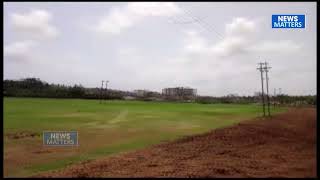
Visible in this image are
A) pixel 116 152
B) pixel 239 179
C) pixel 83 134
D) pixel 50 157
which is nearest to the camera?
pixel 239 179

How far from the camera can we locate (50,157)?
1616 centimetres

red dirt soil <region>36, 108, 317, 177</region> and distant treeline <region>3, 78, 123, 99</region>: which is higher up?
distant treeline <region>3, 78, 123, 99</region>

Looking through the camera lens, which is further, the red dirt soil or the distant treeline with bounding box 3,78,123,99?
the distant treeline with bounding box 3,78,123,99

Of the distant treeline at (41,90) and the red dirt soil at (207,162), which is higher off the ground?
the distant treeline at (41,90)

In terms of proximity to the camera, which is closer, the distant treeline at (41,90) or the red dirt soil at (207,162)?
the red dirt soil at (207,162)

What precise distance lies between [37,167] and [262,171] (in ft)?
24.9

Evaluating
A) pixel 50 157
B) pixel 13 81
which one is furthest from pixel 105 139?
pixel 13 81

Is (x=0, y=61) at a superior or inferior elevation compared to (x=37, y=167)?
superior

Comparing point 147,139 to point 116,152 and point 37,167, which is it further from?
point 37,167

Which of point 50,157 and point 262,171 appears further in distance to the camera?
point 50,157

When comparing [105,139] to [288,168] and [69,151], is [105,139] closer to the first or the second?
[69,151]

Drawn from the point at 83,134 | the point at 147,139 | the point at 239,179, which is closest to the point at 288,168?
the point at 239,179

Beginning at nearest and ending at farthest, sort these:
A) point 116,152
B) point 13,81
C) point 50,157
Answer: point 50,157 < point 116,152 < point 13,81

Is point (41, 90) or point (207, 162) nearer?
point (207, 162)
